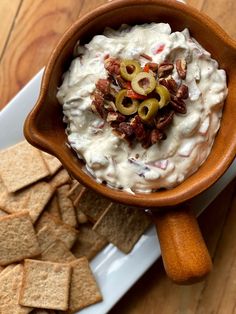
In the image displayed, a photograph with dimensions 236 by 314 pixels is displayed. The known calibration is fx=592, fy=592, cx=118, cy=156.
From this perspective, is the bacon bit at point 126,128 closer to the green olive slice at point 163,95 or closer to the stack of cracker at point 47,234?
the green olive slice at point 163,95

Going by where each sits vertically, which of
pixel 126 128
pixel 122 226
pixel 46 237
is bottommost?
pixel 46 237

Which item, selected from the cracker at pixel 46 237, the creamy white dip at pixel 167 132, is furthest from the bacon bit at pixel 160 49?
the cracker at pixel 46 237

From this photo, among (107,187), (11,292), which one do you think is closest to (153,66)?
(107,187)

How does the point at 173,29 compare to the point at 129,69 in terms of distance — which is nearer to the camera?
the point at 129,69

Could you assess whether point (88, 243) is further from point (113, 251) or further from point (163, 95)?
point (163, 95)

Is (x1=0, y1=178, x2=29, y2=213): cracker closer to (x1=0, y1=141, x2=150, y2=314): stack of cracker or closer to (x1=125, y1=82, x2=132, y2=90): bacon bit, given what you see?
(x1=0, y1=141, x2=150, y2=314): stack of cracker

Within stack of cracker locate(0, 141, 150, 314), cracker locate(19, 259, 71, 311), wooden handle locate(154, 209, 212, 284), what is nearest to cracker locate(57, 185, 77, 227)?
stack of cracker locate(0, 141, 150, 314)
